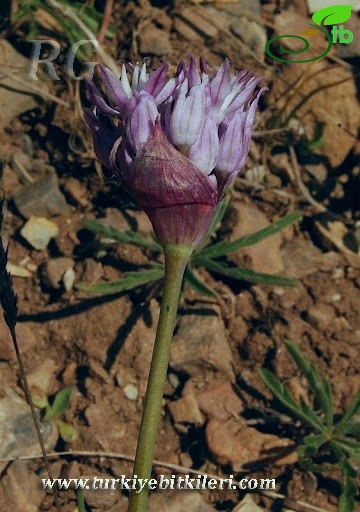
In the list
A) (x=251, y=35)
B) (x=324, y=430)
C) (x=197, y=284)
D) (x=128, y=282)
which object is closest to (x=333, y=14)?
(x=251, y=35)

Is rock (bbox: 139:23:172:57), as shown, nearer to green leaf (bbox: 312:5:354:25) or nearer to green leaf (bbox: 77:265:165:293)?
green leaf (bbox: 312:5:354:25)

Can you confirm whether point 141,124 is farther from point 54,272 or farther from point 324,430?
point 54,272

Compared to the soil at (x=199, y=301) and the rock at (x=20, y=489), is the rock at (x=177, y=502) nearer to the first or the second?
the soil at (x=199, y=301)

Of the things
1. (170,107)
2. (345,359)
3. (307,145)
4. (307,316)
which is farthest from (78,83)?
(170,107)

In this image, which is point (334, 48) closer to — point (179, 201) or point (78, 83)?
point (78, 83)

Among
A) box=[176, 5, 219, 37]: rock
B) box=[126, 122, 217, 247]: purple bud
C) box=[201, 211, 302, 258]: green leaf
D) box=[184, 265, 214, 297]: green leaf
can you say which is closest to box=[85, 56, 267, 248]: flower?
box=[126, 122, 217, 247]: purple bud

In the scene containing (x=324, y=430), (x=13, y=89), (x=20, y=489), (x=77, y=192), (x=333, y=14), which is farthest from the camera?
(x=333, y=14)
